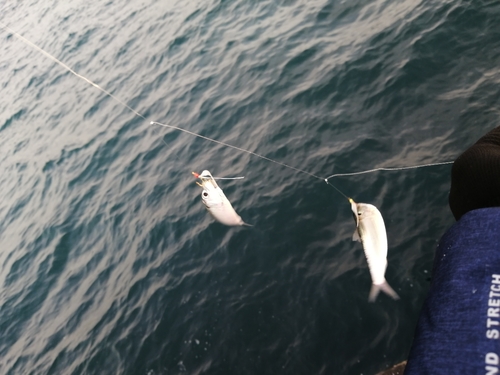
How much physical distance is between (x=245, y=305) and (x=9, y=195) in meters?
10.2

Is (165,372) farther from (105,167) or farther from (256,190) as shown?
(105,167)

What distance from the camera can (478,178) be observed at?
324 cm

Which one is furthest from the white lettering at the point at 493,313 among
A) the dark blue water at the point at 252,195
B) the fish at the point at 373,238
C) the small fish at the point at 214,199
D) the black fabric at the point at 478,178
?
the small fish at the point at 214,199

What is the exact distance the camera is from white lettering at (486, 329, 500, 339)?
6.41ft

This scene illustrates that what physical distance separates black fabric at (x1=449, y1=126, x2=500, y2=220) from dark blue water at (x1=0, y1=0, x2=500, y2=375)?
2823mm

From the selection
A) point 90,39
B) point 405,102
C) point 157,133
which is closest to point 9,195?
point 157,133

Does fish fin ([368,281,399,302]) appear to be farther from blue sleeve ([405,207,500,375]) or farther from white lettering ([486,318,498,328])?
white lettering ([486,318,498,328])

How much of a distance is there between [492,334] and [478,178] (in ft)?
5.06

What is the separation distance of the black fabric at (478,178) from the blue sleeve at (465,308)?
31.6 inches

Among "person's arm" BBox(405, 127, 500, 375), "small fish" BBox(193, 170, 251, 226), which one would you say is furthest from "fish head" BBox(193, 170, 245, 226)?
"person's arm" BBox(405, 127, 500, 375)

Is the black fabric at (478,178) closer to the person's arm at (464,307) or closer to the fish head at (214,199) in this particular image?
the person's arm at (464,307)

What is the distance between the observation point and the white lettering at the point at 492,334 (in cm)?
195

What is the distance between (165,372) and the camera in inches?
271

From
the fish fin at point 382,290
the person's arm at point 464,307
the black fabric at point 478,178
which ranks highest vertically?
the person's arm at point 464,307
